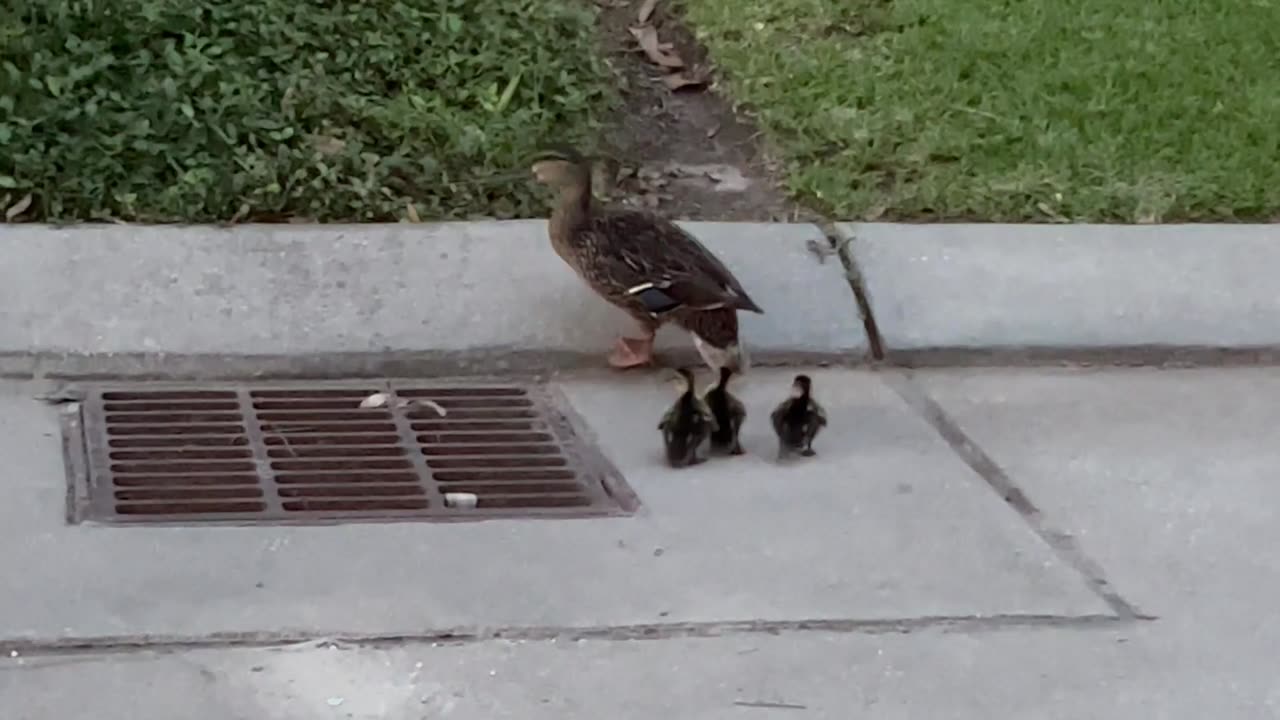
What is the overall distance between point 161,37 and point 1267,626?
4.52m

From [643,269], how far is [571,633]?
1585 mm

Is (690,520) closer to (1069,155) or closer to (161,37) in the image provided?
(1069,155)

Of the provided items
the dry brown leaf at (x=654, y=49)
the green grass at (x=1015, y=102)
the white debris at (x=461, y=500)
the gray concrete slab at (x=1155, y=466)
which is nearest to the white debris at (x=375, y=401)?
the white debris at (x=461, y=500)

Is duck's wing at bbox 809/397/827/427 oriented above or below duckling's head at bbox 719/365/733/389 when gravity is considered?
below

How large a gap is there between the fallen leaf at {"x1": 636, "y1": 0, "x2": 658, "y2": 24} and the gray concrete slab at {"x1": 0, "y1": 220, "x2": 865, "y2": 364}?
7.24 feet

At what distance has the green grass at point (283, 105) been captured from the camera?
20.7ft

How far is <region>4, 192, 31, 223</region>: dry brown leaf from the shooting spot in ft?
20.1

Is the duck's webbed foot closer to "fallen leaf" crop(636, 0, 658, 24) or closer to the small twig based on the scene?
the small twig

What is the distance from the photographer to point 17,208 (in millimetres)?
6141

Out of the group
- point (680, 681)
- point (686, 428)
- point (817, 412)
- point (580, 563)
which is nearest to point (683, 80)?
point (817, 412)

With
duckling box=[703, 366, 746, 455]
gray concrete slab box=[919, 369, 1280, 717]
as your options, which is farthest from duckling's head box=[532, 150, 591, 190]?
gray concrete slab box=[919, 369, 1280, 717]

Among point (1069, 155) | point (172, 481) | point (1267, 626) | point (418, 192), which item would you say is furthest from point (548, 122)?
point (1267, 626)

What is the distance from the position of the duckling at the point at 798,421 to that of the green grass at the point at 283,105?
1711mm

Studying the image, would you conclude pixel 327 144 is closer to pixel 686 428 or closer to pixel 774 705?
pixel 686 428
